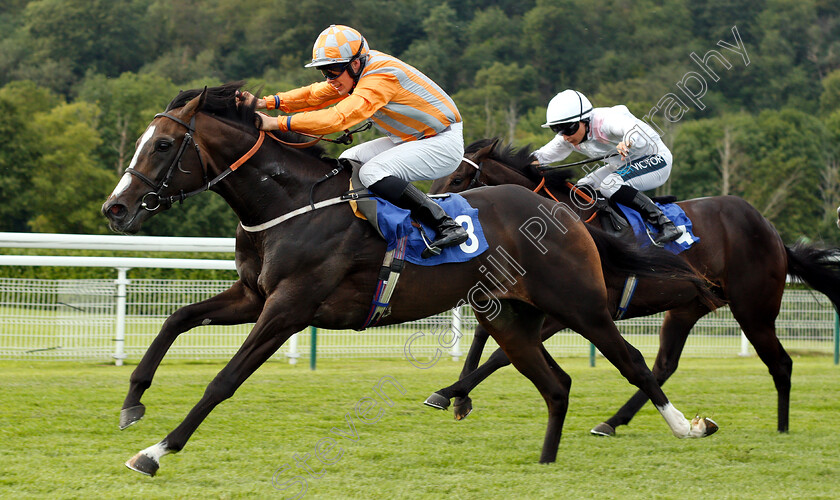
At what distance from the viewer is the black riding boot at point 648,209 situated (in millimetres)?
5570

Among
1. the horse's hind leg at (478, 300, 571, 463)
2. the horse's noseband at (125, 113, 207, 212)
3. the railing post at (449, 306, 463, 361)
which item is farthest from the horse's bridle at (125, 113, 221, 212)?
the railing post at (449, 306, 463, 361)

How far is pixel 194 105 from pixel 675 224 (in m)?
3.00

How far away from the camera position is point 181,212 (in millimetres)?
35312

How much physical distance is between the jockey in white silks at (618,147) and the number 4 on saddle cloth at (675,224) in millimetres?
40

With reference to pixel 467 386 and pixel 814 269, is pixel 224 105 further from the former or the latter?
pixel 814 269

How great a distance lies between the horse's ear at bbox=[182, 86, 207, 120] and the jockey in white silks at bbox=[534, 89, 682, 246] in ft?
7.12

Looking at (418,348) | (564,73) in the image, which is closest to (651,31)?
(564,73)

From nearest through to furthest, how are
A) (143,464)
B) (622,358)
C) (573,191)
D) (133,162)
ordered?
1. (143,464)
2. (133,162)
3. (622,358)
4. (573,191)

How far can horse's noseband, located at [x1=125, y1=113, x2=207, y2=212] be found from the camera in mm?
3947

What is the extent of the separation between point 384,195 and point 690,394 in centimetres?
408

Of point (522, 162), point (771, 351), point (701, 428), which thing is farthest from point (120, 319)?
point (771, 351)

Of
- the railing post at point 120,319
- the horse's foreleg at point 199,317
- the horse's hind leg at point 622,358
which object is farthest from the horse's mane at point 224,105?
the railing post at point 120,319

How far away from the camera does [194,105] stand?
412 centimetres

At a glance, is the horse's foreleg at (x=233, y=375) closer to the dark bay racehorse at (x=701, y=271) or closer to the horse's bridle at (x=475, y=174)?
the dark bay racehorse at (x=701, y=271)
